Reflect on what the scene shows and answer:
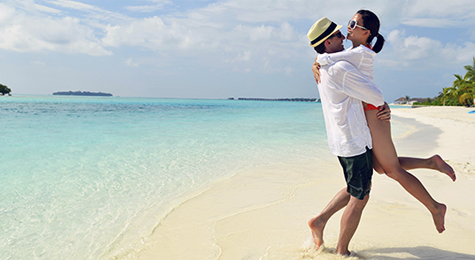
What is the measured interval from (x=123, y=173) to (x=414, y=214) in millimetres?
4772

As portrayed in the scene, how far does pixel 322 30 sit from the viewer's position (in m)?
2.05

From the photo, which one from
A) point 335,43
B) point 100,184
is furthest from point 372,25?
point 100,184

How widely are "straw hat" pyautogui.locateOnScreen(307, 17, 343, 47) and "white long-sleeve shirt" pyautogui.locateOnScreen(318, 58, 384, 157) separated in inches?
8.4

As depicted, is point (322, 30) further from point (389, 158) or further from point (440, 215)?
point (440, 215)

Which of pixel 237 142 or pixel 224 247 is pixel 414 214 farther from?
pixel 237 142

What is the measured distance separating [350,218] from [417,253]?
74cm

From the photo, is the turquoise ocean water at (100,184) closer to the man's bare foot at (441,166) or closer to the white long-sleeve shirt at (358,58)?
the white long-sleeve shirt at (358,58)

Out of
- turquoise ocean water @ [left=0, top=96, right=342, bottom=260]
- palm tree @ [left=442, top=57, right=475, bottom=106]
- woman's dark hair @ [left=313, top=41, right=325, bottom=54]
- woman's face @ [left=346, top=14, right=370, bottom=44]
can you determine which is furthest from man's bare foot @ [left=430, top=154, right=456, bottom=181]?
palm tree @ [left=442, top=57, right=475, bottom=106]

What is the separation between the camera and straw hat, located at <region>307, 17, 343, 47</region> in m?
2.04

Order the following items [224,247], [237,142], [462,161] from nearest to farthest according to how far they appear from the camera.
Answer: [224,247] → [462,161] → [237,142]

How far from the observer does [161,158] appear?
714 cm

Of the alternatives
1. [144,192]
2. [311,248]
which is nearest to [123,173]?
[144,192]

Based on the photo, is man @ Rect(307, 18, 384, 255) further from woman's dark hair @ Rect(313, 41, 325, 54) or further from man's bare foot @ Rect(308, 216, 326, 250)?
man's bare foot @ Rect(308, 216, 326, 250)

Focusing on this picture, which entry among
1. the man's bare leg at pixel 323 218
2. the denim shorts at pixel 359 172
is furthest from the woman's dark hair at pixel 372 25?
the man's bare leg at pixel 323 218
